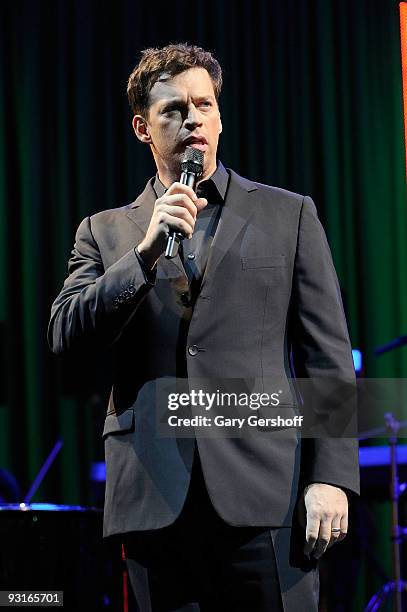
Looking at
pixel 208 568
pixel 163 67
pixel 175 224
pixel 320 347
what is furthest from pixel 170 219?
pixel 208 568

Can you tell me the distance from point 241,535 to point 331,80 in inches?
128

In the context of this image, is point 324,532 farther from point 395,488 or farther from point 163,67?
point 395,488

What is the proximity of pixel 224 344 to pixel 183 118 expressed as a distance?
0.48 metres

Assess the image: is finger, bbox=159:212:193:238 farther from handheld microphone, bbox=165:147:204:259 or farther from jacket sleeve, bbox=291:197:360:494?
jacket sleeve, bbox=291:197:360:494

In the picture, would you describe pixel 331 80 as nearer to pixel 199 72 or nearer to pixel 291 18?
pixel 291 18

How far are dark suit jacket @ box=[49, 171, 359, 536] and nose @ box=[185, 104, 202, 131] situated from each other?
Result: 0.60 feet

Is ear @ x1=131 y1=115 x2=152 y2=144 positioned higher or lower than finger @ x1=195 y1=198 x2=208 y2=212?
higher

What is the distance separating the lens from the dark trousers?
158cm

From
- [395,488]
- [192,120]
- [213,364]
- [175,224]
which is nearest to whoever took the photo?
[175,224]

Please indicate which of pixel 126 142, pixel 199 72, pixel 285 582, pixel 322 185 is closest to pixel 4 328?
pixel 126 142

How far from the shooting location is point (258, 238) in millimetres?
1771

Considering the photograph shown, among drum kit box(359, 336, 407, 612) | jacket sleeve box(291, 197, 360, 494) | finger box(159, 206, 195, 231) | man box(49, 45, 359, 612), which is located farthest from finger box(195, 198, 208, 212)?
drum kit box(359, 336, 407, 612)

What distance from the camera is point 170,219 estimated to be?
1.56 meters

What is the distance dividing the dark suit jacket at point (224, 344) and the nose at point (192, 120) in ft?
0.60
